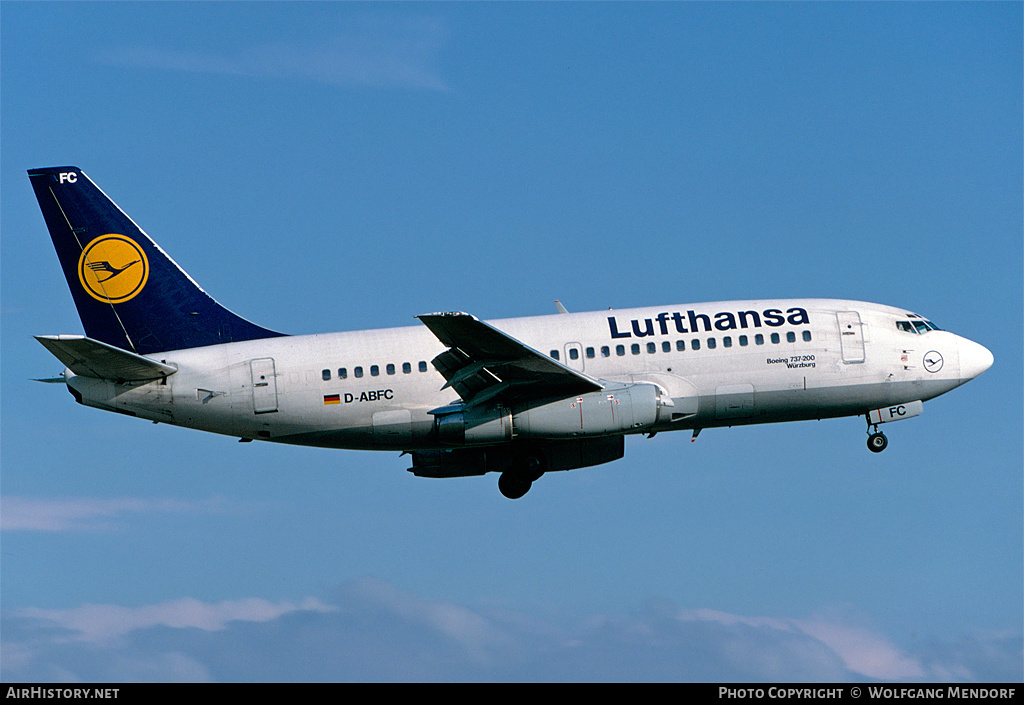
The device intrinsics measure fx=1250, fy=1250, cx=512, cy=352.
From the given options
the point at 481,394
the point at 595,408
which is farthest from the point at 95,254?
the point at 595,408

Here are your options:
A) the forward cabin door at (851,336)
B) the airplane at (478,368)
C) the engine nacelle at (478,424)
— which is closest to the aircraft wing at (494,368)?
the airplane at (478,368)

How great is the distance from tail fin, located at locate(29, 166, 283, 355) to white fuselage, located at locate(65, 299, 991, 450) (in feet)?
2.59

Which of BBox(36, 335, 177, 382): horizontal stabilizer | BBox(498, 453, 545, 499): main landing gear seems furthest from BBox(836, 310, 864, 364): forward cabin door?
BBox(36, 335, 177, 382): horizontal stabilizer

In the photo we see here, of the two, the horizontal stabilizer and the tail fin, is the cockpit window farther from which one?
the horizontal stabilizer

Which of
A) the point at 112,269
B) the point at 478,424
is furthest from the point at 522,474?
the point at 112,269

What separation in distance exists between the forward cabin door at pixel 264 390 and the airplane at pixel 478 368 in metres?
0.04

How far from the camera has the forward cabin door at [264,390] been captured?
37.9m

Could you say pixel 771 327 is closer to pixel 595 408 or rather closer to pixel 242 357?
pixel 595 408

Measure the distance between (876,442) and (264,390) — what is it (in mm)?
19495

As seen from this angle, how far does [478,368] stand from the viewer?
36250mm

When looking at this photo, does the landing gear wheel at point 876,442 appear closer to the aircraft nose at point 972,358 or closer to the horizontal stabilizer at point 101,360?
the aircraft nose at point 972,358

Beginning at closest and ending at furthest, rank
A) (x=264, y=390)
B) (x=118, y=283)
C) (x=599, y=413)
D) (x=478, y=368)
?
(x=478, y=368)
(x=599, y=413)
(x=264, y=390)
(x=118, y=283)

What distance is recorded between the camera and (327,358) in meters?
38.2

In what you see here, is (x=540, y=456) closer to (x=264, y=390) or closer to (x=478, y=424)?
(x=478, y=424)
